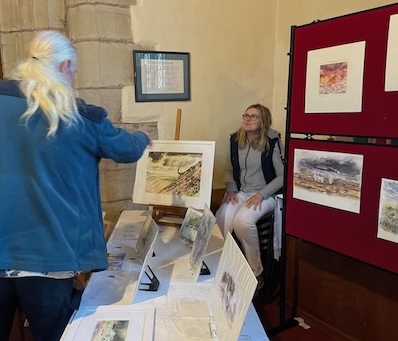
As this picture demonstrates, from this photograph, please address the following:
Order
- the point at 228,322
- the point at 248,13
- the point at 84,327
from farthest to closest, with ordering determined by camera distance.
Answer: the point at 248,13 < the point at 84,327 < the point at 228,322

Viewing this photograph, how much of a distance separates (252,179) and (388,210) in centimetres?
124

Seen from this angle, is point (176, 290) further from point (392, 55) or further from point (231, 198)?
point (231, 198)

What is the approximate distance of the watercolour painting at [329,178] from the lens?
155 centimetres

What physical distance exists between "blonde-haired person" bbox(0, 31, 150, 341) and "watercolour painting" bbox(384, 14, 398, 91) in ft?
3.28

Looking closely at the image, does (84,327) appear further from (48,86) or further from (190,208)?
(190,208)

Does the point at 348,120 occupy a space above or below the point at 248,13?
below

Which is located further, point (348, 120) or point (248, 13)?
point (248, 13)

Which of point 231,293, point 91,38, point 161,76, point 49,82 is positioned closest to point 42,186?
point 49,82

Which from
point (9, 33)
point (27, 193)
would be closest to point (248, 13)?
point (9, 33)

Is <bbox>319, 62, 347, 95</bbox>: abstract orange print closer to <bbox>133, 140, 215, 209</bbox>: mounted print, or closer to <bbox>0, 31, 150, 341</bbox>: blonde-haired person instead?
<bbox>133, 140, 215, 209</bbox>: mounted print

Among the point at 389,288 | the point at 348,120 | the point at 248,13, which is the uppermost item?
the point at 248,13

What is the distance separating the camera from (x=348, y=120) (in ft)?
5.11

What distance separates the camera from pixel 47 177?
106cm

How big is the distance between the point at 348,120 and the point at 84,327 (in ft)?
4.09
